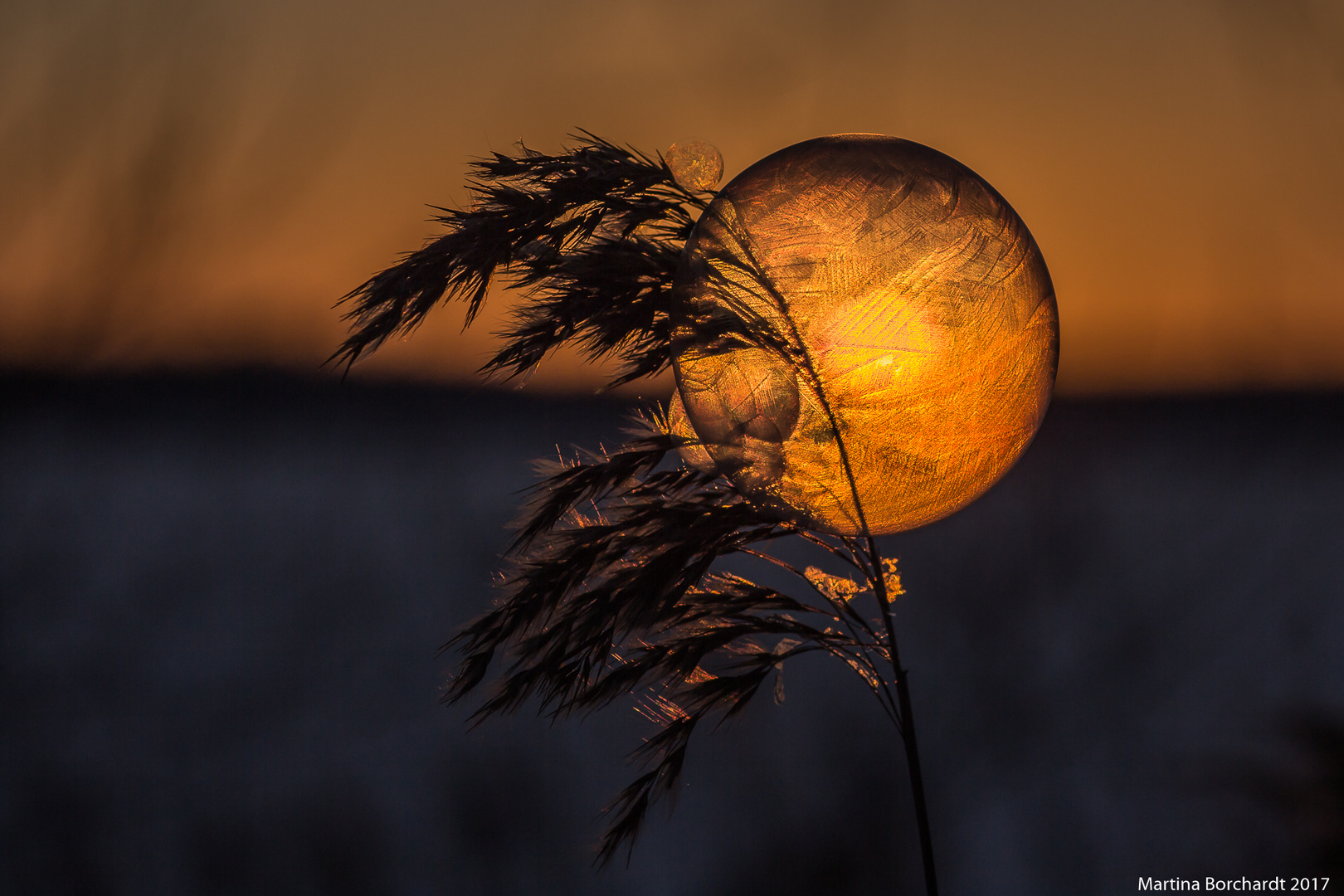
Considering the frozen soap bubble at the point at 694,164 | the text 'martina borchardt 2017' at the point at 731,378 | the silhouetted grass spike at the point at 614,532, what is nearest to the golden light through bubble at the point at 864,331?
the text 'martina borchardt 2017' at the point at 731,378

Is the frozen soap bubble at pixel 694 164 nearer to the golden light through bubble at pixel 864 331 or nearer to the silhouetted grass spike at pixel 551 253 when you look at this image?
the silhouetted grass spike at pixel 551 253

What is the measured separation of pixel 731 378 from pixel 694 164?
2.42 feet

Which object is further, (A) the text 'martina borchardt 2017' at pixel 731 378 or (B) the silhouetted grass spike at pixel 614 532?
(B) the silhouetted grass spike at pixel 614 532

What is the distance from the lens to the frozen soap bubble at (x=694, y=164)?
2104 millimetres

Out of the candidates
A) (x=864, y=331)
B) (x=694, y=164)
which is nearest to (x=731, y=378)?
(x=864, y=331)

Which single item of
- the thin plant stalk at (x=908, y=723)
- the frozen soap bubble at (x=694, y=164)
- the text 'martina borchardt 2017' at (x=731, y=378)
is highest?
the frozen soap bubble at (x=694, y=164)

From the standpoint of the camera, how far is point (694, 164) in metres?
2.11

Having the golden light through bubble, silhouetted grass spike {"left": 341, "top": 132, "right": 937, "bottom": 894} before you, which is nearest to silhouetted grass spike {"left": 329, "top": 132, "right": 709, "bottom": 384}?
silhouetted grass spike {"left": 341, "top": 132, "right": 937, "bottom": 894}

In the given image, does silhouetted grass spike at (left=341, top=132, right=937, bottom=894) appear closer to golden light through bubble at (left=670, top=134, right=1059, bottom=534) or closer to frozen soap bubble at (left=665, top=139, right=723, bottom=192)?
frozen soap bubble at (left=665, top=139, right=723, bottom=192)

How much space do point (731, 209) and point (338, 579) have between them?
6876mm

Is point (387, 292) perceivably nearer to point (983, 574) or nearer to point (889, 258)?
point (889, 258)

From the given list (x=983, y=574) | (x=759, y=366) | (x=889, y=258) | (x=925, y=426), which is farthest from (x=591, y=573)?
(x=983, y=574)

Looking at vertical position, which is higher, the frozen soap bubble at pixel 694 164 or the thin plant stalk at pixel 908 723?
the frozen soap bubble at pixel 694 164

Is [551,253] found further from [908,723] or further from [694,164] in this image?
[908,723]
